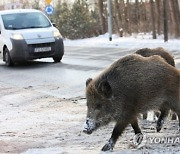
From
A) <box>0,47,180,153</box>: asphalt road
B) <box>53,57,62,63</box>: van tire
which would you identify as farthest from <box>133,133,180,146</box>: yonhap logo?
<box>53,57,62,63</box>: van tire

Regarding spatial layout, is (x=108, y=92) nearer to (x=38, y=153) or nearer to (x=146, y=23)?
(x=38, y=153)

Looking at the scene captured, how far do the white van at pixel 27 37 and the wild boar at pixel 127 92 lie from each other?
11.2 m

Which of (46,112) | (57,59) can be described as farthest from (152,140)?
(57,59)

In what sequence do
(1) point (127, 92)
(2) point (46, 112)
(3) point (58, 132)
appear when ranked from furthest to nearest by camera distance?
(2) point (46, 112) → (3) point (58, 132) → (1) point (127, 92)

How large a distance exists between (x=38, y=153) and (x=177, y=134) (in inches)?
70.6

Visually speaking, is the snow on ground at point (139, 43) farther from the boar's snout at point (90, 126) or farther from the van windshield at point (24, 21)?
the boar's snout at point (90, 126)

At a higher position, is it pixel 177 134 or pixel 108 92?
pixel 108 92

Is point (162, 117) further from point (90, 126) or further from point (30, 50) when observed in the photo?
point (30, 50)

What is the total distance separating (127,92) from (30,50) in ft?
37.6

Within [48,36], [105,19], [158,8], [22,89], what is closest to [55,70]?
[48,36]

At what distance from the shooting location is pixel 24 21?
695 inches

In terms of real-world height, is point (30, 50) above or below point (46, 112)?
above

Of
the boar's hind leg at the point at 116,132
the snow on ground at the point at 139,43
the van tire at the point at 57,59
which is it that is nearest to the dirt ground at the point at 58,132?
the boar's hind leg at the point at 116,132

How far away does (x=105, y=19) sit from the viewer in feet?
123
